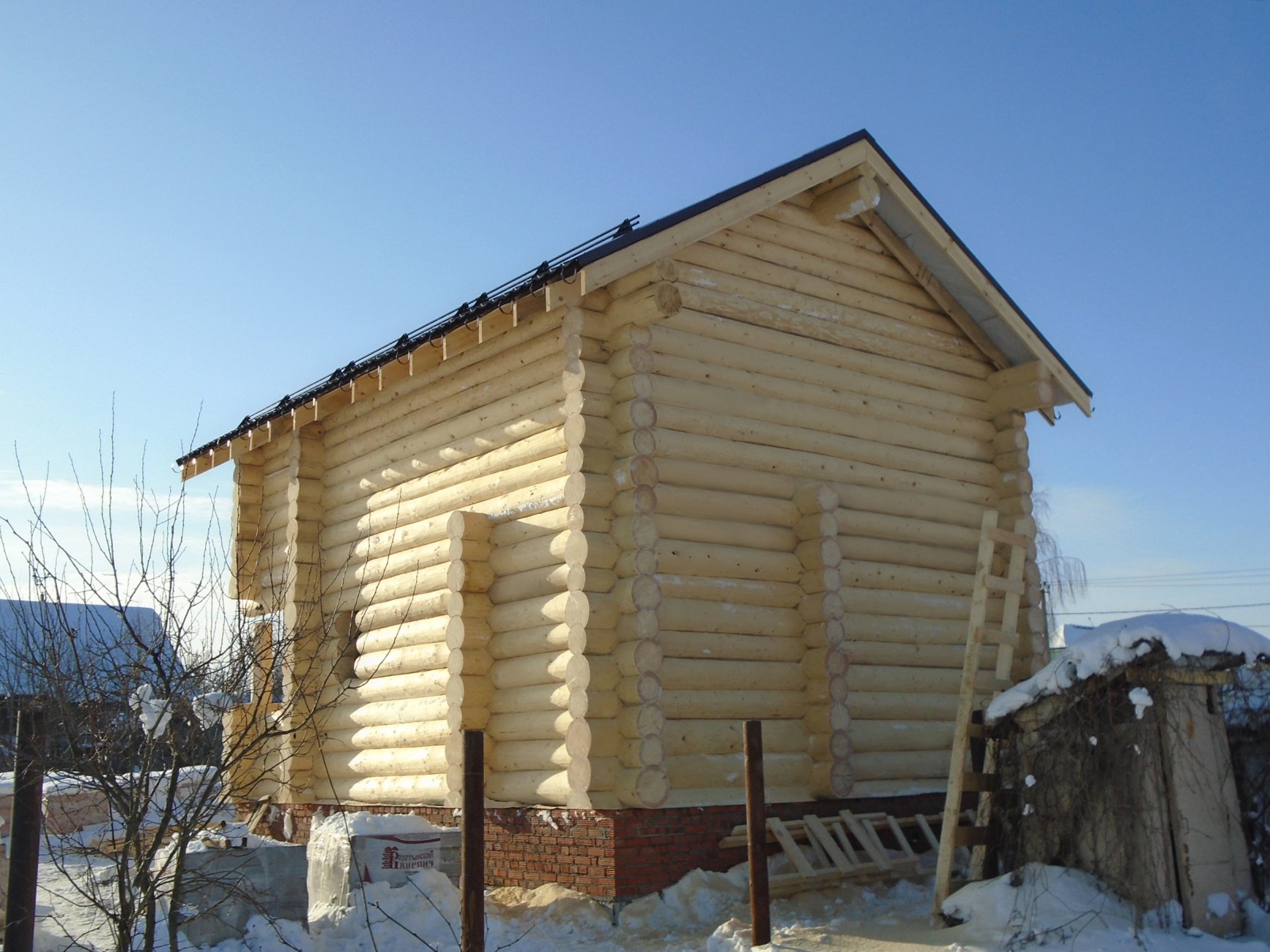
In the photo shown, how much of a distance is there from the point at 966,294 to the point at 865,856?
7091mm

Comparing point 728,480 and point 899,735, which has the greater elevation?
point 728,480

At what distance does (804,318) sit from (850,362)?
32.3 inches

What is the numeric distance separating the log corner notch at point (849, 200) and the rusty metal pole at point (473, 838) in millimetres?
9100

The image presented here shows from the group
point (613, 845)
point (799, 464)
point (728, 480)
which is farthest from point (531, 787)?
point (799, 464)

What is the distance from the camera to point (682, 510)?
1191 centimetres

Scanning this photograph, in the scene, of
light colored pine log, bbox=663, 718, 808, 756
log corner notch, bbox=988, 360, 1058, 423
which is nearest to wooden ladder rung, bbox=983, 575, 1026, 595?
light colored pine log, bbox=663, 718, 808, 756

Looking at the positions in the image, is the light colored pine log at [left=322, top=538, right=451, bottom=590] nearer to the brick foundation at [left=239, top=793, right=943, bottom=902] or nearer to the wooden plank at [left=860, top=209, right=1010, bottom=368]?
the brick foundation at [left=239, top=793, right=943, bottom=902]

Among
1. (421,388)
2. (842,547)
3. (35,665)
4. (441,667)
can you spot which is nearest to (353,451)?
(421,388)

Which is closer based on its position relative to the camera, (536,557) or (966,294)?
(536,557)

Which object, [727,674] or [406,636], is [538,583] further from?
[406,636]

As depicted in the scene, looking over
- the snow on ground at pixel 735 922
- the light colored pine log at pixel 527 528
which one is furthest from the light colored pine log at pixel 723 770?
the light colored pine log at pixel 527 528

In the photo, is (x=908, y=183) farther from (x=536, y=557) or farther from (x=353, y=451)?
(x=353, y=451)

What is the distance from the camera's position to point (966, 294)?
49.6ft

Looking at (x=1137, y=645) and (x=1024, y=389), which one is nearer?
(x=1137, y=645)
